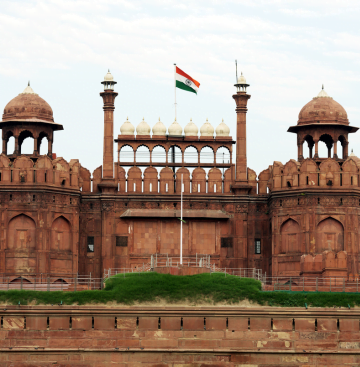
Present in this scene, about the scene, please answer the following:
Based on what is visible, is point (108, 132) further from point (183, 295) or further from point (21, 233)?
point (183, 295)

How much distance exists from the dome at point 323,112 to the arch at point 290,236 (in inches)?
266

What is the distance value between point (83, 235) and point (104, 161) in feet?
15.7

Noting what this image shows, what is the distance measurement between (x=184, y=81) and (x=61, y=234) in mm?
12029

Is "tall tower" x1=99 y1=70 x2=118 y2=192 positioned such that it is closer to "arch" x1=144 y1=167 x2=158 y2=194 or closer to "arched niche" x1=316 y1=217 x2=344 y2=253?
"arch" x1=144 y1=167 x2=158 y2=194

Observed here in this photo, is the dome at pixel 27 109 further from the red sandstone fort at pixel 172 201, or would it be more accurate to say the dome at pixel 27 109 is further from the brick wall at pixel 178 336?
the brick wall at pixel 178 336

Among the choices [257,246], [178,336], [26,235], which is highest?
[26,235]

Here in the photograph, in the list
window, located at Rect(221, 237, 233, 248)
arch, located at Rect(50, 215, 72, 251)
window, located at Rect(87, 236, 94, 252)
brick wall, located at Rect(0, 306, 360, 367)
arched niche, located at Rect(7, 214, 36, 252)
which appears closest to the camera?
brick wall, located at Rect(0, 306, 360, 367)

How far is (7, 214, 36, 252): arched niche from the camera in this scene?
62.1 metres

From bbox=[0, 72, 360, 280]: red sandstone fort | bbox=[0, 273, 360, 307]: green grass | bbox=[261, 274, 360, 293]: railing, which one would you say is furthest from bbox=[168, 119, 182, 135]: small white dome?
bbox=[0, 273, 360, 307]: green grass

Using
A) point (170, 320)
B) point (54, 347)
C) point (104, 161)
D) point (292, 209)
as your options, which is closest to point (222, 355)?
point (170, 320)

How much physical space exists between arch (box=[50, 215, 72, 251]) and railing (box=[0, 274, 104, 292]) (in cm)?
186

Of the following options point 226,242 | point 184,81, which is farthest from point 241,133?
point 226,242

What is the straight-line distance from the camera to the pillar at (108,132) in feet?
216

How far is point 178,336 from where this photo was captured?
54.3 metres
